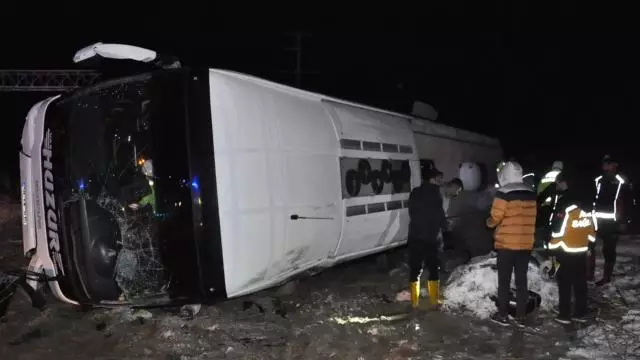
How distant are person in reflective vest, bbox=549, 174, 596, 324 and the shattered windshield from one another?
3.85 metres

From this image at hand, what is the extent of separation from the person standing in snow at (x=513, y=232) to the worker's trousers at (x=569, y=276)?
39cm

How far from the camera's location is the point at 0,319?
5629 millimetres

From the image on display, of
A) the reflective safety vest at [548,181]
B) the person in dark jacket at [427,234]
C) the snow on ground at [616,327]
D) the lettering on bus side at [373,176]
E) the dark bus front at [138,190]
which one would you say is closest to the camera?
the dark bus front at [138,190]

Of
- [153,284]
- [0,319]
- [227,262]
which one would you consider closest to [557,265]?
[227,262]

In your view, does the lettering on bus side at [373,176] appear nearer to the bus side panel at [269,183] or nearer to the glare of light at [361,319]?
the bus side panel at [269,183]

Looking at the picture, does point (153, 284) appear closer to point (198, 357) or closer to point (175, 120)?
point (198, 357)

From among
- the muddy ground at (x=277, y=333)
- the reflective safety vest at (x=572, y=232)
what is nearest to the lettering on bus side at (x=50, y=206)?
the muddy ground at (x=277, y=333)

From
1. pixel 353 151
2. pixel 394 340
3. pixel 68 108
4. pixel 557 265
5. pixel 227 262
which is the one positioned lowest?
pixel 394 340

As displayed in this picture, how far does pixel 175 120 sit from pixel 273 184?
96 centimetres

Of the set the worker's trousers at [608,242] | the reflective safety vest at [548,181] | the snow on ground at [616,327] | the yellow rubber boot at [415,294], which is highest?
the reflective safety vest at [548,181]

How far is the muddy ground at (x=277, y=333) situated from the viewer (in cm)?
487

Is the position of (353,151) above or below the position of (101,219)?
above

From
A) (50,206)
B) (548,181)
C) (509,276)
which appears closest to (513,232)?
(509,276)

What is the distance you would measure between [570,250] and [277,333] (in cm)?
315
